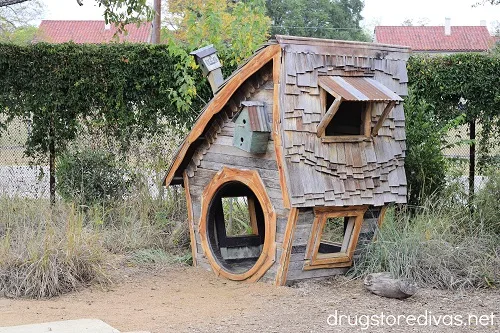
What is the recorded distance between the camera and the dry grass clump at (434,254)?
7945 millimetres

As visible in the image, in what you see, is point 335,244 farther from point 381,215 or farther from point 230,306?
point 230,306

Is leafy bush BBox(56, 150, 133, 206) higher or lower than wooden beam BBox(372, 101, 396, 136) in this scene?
lower

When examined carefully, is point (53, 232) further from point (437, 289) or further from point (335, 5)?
point (335, 5)

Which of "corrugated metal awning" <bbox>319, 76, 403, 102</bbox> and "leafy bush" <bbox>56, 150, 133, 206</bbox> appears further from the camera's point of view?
"leafy bush" <bbox>56, 150, 133, 206</bbox>

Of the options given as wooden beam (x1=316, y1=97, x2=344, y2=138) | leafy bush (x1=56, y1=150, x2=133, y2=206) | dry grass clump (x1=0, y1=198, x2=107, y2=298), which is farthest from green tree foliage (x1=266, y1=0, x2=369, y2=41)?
dry grass clump (x1=0, y1=198, x2=107, y2=298)

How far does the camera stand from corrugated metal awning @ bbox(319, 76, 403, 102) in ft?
24.7

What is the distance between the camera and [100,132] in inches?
446

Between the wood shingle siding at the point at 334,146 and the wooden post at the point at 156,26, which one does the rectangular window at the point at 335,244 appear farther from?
the wooden post at the point at 156,26

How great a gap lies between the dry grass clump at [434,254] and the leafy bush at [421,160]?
84 cm

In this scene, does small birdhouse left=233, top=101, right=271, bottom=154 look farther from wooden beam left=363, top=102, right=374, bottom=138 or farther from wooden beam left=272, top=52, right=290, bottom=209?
wooden beam left=363, top=102, right=374, bottom=138

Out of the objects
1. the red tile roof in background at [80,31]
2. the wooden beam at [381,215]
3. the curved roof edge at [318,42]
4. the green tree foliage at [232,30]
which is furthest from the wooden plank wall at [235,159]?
the red tile roof in background at [80,31]

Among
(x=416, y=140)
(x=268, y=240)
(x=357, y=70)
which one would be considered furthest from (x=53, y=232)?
(x=416, y=140)

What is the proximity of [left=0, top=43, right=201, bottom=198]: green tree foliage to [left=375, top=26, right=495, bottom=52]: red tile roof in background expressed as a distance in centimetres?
3793

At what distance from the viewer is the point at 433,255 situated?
26.5 ft
